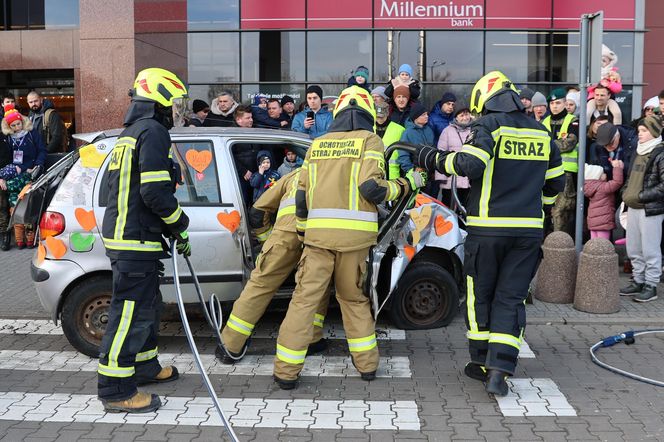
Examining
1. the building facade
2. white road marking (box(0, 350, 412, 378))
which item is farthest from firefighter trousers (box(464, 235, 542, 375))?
the building facade

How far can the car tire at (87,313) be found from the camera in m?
5.71

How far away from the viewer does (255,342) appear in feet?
20.5

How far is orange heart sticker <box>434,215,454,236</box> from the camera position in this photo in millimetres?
6391

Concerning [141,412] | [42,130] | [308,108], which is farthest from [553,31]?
[141,412]

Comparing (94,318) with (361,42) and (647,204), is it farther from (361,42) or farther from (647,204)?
(361,42)

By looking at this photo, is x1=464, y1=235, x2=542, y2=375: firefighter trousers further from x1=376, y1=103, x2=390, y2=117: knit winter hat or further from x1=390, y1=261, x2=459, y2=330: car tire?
x1=376, y1=103, x2=390, y2=117: knit winter hat

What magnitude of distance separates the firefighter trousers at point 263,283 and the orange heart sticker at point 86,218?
4.23ft

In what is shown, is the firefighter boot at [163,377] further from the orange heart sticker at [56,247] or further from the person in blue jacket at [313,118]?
the person in blue jacket at [313,118]

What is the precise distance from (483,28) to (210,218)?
11.1 meters

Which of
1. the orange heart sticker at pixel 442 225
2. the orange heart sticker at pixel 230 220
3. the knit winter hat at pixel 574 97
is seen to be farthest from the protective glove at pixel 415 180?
the knit winter hat at pixel 574 97

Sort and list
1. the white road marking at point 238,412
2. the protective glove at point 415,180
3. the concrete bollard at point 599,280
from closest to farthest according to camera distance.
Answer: the white road marking at point 238,412 → the protective glove at point 415,180 → the concrete bollard at point 599,280

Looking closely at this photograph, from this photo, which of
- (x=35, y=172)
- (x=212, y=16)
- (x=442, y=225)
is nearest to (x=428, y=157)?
(x=442, y=225)

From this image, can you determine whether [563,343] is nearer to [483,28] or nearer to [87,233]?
[87,233]

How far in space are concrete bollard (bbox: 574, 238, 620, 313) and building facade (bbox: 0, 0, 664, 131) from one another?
8.62 m
